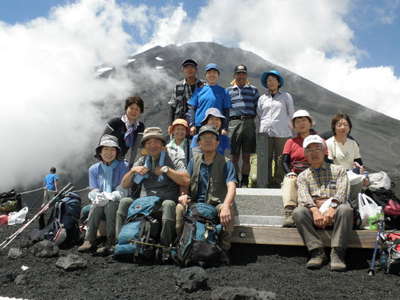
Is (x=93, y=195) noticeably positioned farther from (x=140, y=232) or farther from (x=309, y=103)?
(x=309, y=103)

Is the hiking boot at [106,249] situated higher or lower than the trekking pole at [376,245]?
lower

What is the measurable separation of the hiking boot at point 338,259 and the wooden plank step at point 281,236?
0.18 m

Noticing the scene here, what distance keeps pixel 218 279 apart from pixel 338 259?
1.22 m

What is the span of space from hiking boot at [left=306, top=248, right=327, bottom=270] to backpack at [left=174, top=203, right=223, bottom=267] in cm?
90

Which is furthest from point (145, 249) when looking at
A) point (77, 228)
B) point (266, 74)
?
point (266, 74)

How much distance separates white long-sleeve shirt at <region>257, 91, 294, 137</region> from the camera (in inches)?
215

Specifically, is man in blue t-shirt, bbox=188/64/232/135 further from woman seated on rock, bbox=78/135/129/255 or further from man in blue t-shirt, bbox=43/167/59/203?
man in blue t-shirt, bbox=43/167/59/203

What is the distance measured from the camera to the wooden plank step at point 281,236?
3742 millimetres

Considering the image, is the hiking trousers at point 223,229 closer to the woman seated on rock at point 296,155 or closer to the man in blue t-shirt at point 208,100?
the woman seated on rock at point 296,155

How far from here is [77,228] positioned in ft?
15.8

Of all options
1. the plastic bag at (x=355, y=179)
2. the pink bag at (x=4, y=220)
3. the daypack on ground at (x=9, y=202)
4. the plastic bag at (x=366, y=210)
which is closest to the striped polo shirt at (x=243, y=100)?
the plastic bag at (x=355, y=179)

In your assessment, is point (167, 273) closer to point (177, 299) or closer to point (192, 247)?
point (192, 247)

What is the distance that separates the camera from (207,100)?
17.6 ft

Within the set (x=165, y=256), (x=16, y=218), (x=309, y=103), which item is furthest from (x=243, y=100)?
(x=309, y=103)
